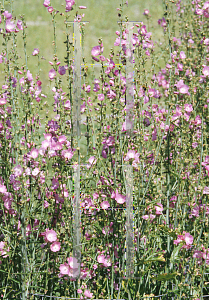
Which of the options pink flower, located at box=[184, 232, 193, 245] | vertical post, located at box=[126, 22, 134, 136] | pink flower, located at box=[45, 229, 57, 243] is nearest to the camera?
pink flower, located at box=[45, 229, 57, 243]

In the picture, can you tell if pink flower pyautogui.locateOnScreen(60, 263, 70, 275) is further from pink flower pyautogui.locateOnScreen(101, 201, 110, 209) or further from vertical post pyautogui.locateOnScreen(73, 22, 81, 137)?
vertical post pyautogui.locateOnScreen(73, 22, 81, 137)

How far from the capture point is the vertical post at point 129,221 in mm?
1837

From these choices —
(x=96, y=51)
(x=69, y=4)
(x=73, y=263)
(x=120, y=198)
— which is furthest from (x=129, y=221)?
(x=69, y=4)

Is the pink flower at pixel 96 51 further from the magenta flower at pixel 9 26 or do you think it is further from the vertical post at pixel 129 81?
the magenta flower at pixel 9 26

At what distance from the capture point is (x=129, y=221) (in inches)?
73.2

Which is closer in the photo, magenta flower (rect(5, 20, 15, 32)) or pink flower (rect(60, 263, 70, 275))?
pink flower (rect(60, 263, 70, 275))

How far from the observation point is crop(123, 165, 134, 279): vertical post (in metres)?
1.84

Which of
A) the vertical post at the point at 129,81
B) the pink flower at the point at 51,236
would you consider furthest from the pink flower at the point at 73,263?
the vertical post at the point at 129,81

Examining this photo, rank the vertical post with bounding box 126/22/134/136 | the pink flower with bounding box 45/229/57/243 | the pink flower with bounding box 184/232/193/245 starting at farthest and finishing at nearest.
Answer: the vertical post with bounding box 126/22/134/136, the pink flower with bounding box 184/232/193/245, the pink flower with bounding box 45/229/57/243

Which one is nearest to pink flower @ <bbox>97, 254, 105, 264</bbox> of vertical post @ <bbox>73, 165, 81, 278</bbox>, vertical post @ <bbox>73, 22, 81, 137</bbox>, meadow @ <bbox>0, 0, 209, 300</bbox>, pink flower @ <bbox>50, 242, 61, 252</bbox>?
meadow @ <bbox>0, 0, 209, 300</bbox>

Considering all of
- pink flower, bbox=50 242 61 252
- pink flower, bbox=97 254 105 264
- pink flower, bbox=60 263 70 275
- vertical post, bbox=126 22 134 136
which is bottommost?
pink flower, bbox=60 263 70 275

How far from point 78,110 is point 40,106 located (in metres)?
0.36

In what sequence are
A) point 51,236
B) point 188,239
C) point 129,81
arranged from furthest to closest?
point 129,81 < point 188,239 < point 51,236

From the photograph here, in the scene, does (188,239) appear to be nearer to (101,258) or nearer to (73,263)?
(101,258)
